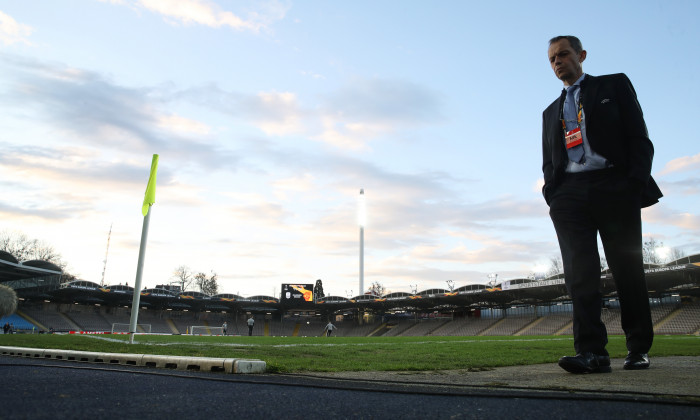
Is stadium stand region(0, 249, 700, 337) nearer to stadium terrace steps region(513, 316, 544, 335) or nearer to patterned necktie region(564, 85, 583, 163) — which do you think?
stadium terrace steps region(513, 316, 544, 335)

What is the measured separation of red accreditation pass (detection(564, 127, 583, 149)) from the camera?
3744 mm

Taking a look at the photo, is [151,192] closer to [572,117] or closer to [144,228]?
[144,228]

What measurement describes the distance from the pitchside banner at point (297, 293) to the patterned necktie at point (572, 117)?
55.4m

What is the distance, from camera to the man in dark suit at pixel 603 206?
135 inches

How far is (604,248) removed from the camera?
3.66 metres

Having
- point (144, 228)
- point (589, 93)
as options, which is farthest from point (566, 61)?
point (144, 228)

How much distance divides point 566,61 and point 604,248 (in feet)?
5.34

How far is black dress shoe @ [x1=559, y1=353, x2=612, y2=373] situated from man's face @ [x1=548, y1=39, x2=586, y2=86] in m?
2.31

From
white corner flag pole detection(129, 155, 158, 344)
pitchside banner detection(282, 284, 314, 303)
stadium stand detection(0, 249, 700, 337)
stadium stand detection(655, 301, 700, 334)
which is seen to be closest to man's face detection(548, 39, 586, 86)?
white corner flag pole detection(129, 155, 158, 344)

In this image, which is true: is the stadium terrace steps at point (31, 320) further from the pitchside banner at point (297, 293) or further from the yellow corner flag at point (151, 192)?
the yellow corner flag at point (151, 192)

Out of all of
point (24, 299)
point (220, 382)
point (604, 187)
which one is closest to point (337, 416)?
point (220, 382)

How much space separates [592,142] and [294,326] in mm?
62114

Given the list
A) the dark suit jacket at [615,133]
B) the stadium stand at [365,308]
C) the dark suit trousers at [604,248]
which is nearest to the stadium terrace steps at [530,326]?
the stadium stand at [365,308]

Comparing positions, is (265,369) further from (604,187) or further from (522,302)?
(522,302)
